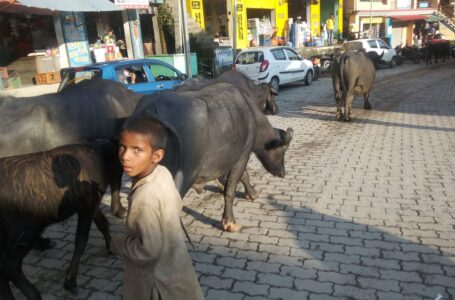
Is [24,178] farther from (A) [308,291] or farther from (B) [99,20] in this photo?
(B) [99,20]

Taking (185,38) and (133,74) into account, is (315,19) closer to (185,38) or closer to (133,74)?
(185,38)

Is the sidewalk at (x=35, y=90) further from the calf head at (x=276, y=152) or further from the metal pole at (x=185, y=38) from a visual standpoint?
the calf head at (x=276, y=152)

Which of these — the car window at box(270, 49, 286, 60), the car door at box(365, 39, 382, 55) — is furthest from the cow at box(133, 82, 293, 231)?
the car door at box(365, 39, 382, 55)

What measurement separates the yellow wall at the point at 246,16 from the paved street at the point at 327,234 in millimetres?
16024

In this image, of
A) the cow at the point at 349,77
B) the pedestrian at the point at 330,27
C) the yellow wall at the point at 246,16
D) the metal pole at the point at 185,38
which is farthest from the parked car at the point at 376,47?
the cow at the point at 349,77

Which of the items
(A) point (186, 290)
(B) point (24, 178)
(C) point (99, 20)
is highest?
(C) point (99, 20)

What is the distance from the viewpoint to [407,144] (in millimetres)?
7102

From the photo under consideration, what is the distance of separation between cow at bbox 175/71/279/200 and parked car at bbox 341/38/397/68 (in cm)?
1491

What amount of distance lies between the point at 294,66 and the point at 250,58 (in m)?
1.85

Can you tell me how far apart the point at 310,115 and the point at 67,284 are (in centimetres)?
786

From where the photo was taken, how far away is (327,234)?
4086 millimetres

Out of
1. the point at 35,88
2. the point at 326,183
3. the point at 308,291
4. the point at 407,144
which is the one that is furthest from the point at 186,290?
the point at 35,88

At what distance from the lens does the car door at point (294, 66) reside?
14.5 metres

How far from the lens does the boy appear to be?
1.92 metres
